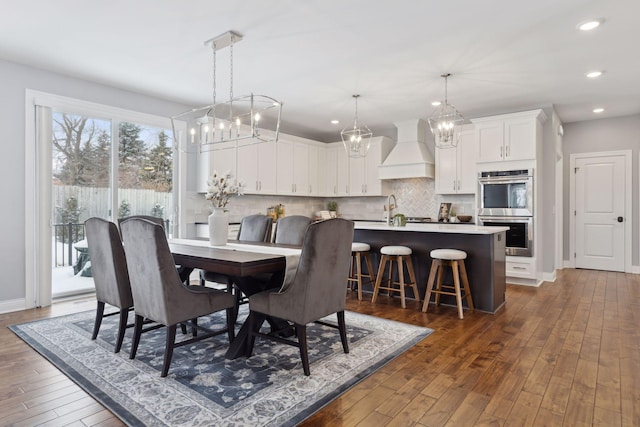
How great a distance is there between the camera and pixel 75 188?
440 cm

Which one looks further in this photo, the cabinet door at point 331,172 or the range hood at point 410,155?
the cabinet door at point 331,172

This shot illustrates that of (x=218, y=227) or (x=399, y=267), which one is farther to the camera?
(x=399, y=267)

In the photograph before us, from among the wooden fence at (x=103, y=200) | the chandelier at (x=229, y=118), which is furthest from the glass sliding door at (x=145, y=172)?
the chandelier at (x=229, y=118)

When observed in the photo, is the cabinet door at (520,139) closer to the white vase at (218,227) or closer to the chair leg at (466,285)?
the chair leg at (466,285)

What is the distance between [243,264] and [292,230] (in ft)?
4.62

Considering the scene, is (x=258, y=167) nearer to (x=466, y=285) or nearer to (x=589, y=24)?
(x=466, y=285)

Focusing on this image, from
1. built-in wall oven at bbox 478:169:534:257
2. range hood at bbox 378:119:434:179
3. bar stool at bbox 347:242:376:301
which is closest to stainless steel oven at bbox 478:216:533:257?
built-in wall oven at bbox 478:169:534:257

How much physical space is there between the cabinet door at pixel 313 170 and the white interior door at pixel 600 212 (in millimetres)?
4570

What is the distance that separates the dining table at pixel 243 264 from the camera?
7.89 feet

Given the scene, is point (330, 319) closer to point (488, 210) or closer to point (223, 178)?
point (223, 178)

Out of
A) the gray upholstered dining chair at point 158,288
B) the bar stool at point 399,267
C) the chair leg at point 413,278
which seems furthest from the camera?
the chair leg at point 413,278

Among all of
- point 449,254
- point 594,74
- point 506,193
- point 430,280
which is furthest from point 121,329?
point 594,74

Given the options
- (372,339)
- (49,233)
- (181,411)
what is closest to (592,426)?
(372,339)

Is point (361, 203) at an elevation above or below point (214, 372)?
above
